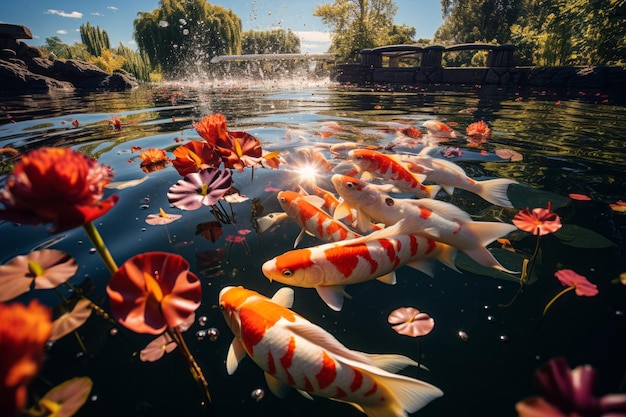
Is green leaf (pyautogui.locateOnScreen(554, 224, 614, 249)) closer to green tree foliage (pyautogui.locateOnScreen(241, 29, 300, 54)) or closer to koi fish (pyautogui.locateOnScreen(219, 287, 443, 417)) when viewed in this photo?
koi fish (pyautogui.locateOnScreen(219, 287, 443, 417))

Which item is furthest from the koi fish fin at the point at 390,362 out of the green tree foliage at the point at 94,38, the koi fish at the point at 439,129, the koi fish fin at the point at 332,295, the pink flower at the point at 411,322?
the green tree foliage at the point at 94,38

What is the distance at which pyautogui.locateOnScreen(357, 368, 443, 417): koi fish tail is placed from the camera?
990mm

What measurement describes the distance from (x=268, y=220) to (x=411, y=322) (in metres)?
1.33

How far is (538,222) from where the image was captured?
5.09ft

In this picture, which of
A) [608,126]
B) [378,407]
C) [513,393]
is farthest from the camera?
[608,126]

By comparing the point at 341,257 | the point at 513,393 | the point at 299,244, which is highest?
the point at 341,257

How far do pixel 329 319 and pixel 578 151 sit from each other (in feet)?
15.7

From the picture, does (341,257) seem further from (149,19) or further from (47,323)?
(149,19)

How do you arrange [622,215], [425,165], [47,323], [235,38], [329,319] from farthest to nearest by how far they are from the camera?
1. [235,38]
2. [425,165]
3. [622,215]
4. [329,319]
5. [47,323]

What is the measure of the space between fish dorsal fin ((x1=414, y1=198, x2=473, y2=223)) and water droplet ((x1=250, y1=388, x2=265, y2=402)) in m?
1.38

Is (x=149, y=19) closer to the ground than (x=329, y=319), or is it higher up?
higher up

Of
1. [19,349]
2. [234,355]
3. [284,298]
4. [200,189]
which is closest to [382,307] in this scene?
[284,298]

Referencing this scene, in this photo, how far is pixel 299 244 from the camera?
2.12 meters

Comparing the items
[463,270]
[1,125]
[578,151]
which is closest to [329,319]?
[463,270]
